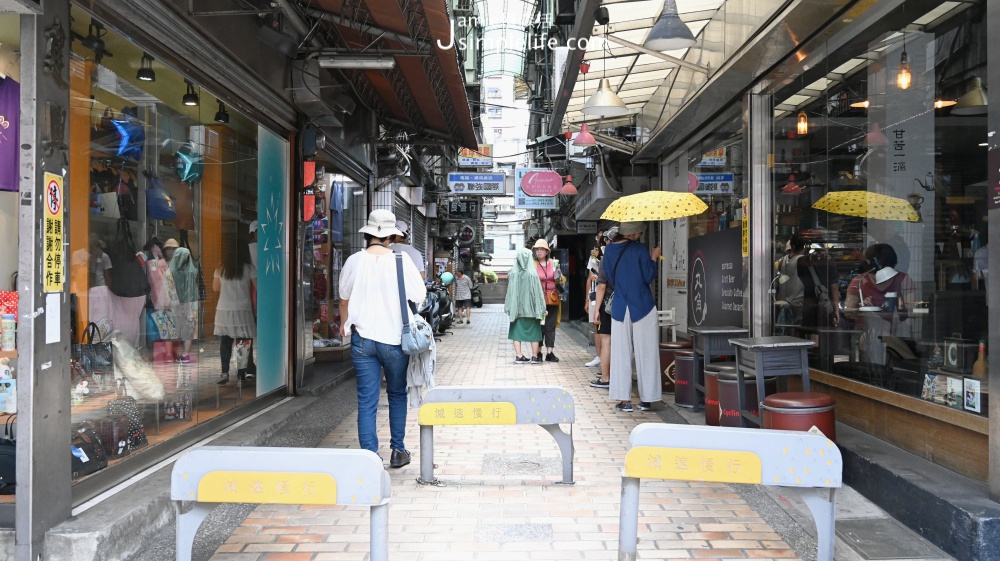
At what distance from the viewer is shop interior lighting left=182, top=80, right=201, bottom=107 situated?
18.2 feet

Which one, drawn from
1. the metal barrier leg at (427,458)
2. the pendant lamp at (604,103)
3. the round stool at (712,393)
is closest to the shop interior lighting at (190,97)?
the metal barrier leg at (427,458)

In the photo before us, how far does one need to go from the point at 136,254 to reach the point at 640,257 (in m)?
4.72

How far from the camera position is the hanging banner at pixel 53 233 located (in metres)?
3.41

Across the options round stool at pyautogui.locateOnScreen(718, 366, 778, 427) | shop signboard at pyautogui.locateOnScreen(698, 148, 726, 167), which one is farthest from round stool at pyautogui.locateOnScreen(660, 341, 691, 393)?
shop signboard at pyautogui.locateOnScreen(698, 148, 726, 167)

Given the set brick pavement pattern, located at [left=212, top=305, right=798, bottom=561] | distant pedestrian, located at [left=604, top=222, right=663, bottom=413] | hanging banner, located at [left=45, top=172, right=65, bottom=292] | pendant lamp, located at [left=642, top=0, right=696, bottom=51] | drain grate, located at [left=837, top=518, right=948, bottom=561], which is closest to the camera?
hanging banner, located at [left=45, top=172, right=65, bottom=292]

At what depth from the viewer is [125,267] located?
15.8 feet

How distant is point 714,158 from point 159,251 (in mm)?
6553

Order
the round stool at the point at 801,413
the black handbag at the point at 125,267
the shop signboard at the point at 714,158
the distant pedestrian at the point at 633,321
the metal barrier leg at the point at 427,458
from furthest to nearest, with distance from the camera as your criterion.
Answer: the shop signboard at the point at 714,158, the distant pedestrian at the point at 633,321, the metal barrier leg at the point at 427,458, the round stool at the point at 801,413, the black handbag at the point at 125,267

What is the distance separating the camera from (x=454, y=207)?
30172 mm

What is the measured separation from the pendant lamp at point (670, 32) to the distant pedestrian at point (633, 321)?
1.93 meters

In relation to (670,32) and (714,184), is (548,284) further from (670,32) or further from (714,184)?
(670,32)

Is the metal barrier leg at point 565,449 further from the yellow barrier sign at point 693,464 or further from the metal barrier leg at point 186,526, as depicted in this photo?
the metal barrier leg at point 186,526

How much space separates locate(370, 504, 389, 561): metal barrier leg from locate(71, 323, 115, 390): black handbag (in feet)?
7.29

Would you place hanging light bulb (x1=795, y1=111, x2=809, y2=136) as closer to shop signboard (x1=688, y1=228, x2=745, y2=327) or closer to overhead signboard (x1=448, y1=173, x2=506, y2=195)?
shop signboard (x1=688, y1=228, x2=745, y2=327)
